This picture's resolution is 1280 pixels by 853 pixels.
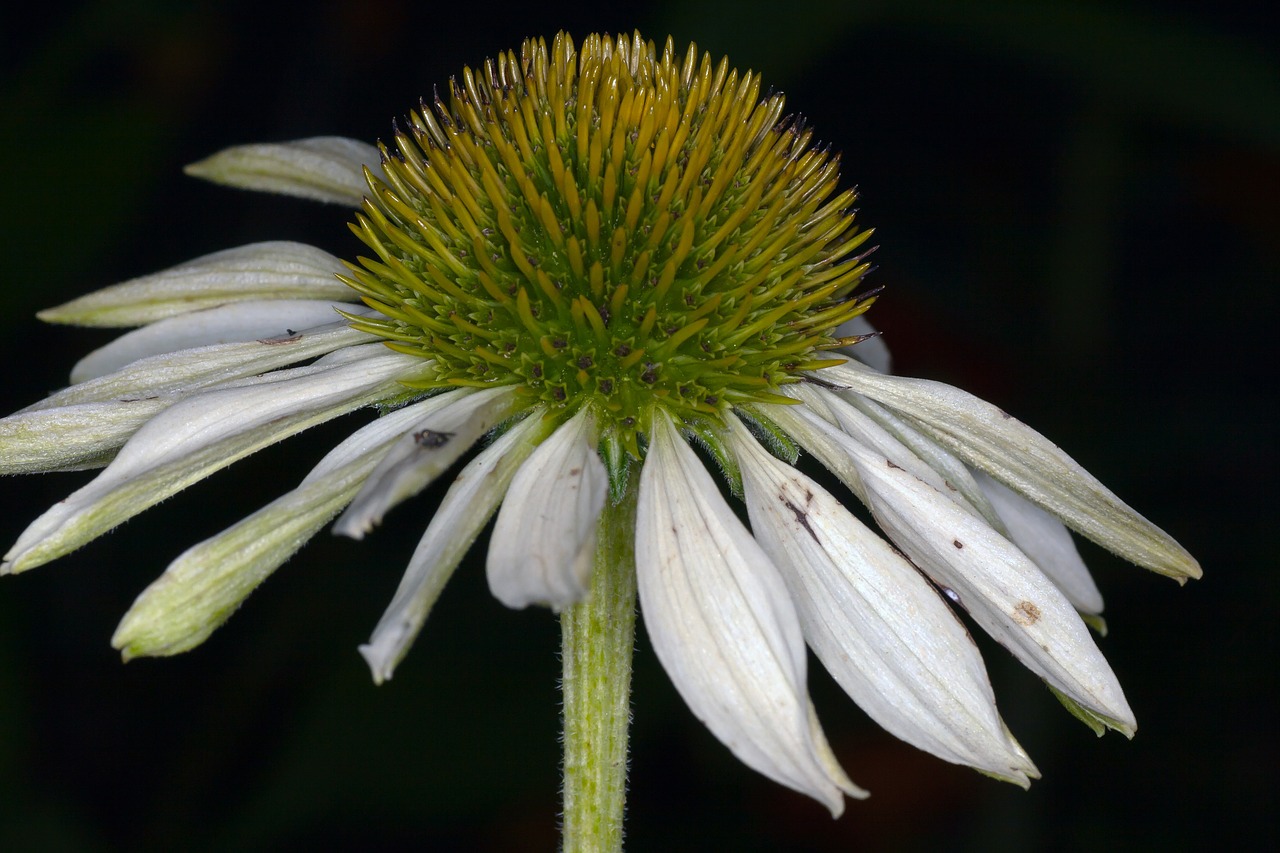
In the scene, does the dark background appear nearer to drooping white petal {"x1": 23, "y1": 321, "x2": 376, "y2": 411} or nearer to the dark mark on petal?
drooping white petal {"x1": 23, "y1": 321, "x2": 376, "y2": 411}

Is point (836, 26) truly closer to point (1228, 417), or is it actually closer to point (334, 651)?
point (1228, 417)

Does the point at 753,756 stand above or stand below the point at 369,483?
below

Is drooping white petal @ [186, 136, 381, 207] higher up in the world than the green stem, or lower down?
higher up

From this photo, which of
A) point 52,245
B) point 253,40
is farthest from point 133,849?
point 253,40

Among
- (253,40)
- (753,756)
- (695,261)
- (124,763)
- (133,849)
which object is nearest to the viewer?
(753,756)

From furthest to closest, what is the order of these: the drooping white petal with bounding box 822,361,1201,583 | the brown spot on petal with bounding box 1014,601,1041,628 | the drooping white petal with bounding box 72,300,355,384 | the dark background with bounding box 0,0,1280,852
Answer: the dark background with bounding box 0,0,1280,852, the drooping white petal with bounding box 72,300,355,384, the drooping white petal with bounding box 822,361,1201,583, the brown spot on petal with bounding box 1014,601,1041,628

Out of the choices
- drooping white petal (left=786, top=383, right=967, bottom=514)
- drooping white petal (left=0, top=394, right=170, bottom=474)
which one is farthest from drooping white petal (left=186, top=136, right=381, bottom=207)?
drooping white petal (left=786, top=383, right=967, bottom=514)

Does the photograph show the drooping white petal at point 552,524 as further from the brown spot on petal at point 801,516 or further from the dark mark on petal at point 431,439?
the brown spot on petal at point 801,516
